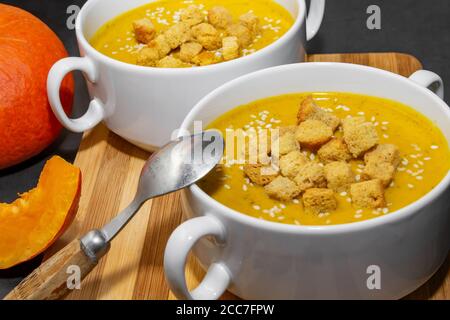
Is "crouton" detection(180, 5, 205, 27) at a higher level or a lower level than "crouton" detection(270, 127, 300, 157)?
lower

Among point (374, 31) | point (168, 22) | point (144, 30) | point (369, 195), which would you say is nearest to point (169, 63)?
point (144, 30)

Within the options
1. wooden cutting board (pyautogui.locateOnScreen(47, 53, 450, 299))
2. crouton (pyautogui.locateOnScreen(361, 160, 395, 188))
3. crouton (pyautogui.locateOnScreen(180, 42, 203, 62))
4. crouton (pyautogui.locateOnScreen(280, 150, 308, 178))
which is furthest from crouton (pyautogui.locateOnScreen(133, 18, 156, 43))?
crouton (pyautogui.locateOnScreen(361, 160, 395, 188))

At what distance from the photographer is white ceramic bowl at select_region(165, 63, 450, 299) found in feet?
4.08

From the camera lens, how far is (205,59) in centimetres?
181

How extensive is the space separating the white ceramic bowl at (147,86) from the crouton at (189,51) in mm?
144

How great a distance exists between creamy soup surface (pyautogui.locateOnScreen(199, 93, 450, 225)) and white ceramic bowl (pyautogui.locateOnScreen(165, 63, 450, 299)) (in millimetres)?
99

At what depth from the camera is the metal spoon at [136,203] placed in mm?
1427

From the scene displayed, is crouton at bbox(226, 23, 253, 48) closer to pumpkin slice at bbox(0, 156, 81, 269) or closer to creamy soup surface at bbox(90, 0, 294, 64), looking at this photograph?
creamy soup surface at bbox(90, 0, 294, 64)

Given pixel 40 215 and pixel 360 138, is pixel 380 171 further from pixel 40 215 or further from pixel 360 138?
pixel 40 215

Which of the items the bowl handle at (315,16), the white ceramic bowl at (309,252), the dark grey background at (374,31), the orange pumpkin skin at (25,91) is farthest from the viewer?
the dark grey background at (374,31)

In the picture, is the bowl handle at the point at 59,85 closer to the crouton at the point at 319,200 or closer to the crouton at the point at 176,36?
the crouton at the point at 176,36

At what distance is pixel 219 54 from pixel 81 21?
1.27 ft

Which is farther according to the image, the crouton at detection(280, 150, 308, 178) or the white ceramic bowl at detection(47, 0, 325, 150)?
the white ceramic bowl at detection(47, 0, 325, 150)

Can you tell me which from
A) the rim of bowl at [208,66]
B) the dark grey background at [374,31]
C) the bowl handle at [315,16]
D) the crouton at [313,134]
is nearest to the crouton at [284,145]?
the crouton at [313,134]
